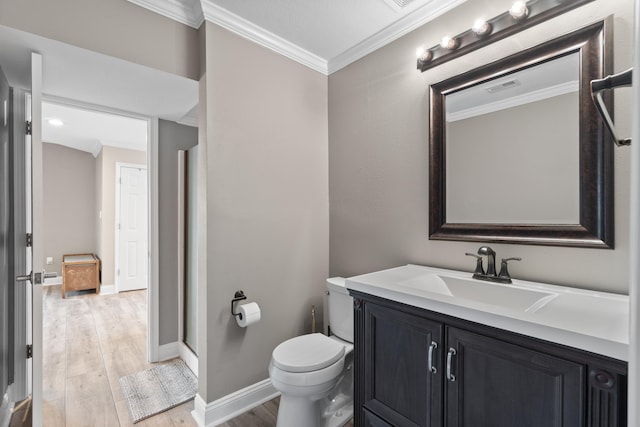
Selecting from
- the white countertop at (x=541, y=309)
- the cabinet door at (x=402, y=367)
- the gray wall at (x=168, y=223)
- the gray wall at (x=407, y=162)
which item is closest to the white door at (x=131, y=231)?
the gray wall at (x=168, y=223)

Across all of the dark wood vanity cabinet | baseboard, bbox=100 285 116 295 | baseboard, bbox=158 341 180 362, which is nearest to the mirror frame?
the dark wood vanity cabinet

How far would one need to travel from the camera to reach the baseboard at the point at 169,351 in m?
2.55

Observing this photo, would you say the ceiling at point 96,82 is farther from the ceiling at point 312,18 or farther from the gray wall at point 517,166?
the gray wall at point 517,166

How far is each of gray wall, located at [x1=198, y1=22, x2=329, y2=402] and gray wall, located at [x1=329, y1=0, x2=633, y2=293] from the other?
22cm

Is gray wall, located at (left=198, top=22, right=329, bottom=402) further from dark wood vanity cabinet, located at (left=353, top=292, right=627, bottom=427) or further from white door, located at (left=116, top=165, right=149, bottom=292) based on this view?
white door, located at (left=116, top=165, right=149, bottom=292)

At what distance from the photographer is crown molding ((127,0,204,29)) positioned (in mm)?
1729

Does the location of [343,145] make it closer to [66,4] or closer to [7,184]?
[66,4]

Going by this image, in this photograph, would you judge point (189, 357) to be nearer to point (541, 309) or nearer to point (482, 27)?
point (541, 309)

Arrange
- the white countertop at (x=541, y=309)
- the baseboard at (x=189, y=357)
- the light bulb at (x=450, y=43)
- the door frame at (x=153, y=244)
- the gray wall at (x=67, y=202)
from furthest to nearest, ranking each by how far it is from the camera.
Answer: the gray wall at (x=67, y=202) → the door frame at (x=153, y=244) → the baseboard at (x=189, y=357) → the light bulb at (x=450, y=43) → the white countertop at (x=541, y=309)

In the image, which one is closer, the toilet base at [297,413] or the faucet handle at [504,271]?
the faucet handle at [504,271]

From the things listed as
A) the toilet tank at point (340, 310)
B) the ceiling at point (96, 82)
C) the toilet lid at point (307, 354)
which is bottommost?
the toilet lid at point (307, 354)

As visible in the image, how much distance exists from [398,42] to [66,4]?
185 centimetres

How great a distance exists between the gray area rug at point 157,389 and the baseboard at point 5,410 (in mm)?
568

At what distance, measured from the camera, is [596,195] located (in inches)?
49.0
